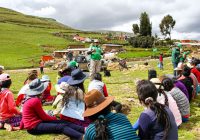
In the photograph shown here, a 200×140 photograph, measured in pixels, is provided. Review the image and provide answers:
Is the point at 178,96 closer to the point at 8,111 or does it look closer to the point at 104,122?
the point at 8,111

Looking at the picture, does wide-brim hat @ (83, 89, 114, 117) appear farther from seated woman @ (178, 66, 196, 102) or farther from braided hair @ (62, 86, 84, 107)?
seated woman @ (178, 66, 196, 102)

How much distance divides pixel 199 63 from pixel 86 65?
2018 centimetres

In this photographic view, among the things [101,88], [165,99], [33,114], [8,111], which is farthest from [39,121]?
[165,99]

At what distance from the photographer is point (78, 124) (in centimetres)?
837

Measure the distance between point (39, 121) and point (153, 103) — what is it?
12.9 ft

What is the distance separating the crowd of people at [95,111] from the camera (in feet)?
16.1

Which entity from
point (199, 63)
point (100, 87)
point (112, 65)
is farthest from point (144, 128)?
point (112, 65)

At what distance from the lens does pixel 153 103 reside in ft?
17.3

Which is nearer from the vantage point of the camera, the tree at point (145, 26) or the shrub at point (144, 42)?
the shrub at point (144, 42)

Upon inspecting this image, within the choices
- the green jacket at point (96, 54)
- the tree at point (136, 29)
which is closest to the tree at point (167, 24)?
the tree at point (136, 29)

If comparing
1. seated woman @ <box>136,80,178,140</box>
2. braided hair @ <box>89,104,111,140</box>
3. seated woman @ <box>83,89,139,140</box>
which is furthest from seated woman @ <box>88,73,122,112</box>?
braided hair @ <box>89,104,111,140</box>

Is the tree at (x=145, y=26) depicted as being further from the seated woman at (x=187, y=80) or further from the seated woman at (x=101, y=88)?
the seated woman at (x=101, y=88)

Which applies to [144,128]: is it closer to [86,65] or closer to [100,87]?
[100,87]

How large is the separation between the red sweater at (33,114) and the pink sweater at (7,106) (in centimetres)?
124
